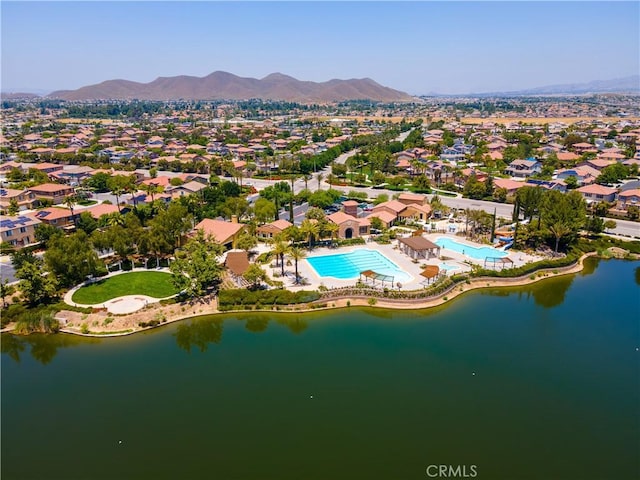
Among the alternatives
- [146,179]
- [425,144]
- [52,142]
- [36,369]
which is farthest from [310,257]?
[52,142]

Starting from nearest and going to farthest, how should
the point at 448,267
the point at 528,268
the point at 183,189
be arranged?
the point at 528,268 < the point at 448,267 < the point at 183,189

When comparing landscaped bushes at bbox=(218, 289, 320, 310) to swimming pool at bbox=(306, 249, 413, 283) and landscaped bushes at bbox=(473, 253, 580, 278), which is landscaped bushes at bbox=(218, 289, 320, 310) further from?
landscaped bushes at bbox=(473, 253, 580, 278)

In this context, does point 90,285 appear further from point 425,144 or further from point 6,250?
point 425,144

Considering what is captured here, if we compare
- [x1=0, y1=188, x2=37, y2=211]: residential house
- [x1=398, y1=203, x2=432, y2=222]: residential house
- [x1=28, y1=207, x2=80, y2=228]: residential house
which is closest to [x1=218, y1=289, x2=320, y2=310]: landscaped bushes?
[x1=398, y1=203, x2=432, y2=222]: residential house

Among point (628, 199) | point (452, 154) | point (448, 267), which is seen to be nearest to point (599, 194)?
point (628, 199)

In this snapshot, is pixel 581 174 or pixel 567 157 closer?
pixel 581 174

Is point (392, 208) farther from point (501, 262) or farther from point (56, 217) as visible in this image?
point (56, 217)
